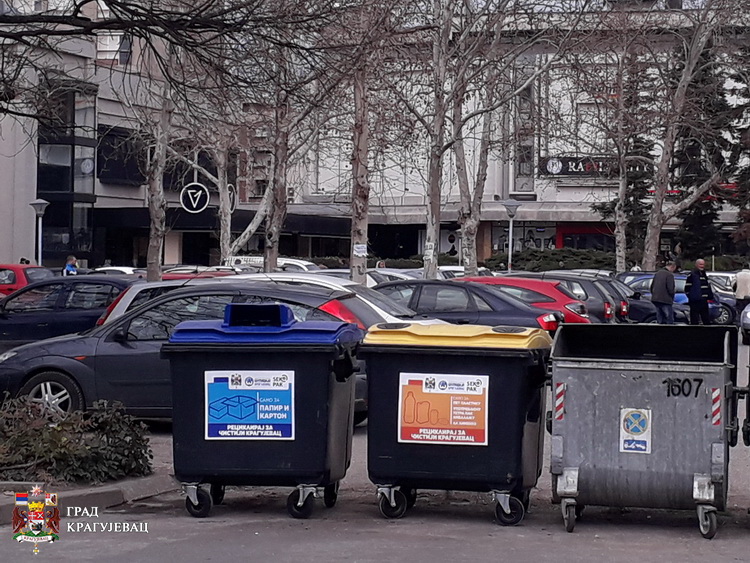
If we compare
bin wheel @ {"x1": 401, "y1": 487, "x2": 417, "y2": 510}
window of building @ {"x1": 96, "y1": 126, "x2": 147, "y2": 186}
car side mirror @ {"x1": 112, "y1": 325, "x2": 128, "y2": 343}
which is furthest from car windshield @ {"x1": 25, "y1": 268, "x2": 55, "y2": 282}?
window of building @ {"x1": 96, "y1": 126, "x2": 147, "y2": 186}

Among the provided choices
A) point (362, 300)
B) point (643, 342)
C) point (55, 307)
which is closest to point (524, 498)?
point (643, 342)

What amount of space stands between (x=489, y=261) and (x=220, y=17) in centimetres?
4936

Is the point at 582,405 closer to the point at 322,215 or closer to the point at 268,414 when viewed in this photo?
the point at 268,414

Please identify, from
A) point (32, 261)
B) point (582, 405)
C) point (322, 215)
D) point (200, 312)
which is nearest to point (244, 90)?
point (200, 312)

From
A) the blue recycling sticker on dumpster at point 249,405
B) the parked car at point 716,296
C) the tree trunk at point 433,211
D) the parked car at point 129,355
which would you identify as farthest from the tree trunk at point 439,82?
the blue recycling sticker on dumpster at point 249,405

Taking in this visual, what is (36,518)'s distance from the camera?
7508mm

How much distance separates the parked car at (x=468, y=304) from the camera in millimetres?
17047

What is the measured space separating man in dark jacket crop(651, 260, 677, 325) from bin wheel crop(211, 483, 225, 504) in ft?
57.7

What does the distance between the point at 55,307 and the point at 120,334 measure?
6259mm

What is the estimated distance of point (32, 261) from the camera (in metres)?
45.5

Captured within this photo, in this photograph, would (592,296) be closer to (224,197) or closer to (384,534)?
(384,534)

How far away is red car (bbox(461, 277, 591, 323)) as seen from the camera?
18844mm

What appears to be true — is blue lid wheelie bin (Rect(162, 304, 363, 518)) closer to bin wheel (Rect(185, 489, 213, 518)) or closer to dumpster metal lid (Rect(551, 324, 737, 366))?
bin wheel (Rect(185, 489, 213, 518))

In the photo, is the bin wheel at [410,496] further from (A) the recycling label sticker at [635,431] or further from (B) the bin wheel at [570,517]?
(A) the recycling label sticker at [635,431]
